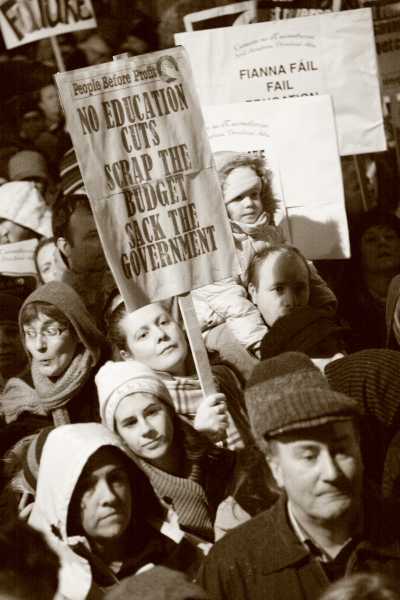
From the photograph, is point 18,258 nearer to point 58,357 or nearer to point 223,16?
→ point 58,357

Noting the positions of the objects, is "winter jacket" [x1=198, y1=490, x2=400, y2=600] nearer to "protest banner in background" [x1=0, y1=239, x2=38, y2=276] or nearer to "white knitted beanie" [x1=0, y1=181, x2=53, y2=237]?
"protest banner in background" [x1=0, y1=239, x2=38, y2=276]

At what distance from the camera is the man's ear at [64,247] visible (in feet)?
15.5

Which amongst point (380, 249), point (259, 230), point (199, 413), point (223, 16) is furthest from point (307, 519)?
point (223, 16)

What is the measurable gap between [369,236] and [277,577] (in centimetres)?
224

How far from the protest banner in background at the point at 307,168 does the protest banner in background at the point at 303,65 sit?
0.25m

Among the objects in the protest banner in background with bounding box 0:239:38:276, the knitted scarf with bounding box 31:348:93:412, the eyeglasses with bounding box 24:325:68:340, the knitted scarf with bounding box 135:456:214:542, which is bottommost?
the knitted scarf with bounding box 135:456:214:542

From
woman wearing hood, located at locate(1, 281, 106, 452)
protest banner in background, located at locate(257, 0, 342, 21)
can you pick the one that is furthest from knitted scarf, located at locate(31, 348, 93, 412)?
protest banner in background, located at locate(257, 0, 342, 21)

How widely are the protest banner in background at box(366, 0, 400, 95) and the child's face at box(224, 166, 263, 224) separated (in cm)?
140

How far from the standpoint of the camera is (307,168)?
4926 mm

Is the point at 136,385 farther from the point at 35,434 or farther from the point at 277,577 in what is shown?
the point at 277,577

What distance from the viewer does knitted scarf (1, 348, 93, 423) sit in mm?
4145

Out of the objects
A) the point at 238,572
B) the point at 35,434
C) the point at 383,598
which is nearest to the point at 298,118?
the point at 35,434

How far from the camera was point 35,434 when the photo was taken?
4.13 metres

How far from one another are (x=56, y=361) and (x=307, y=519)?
1.33 m
